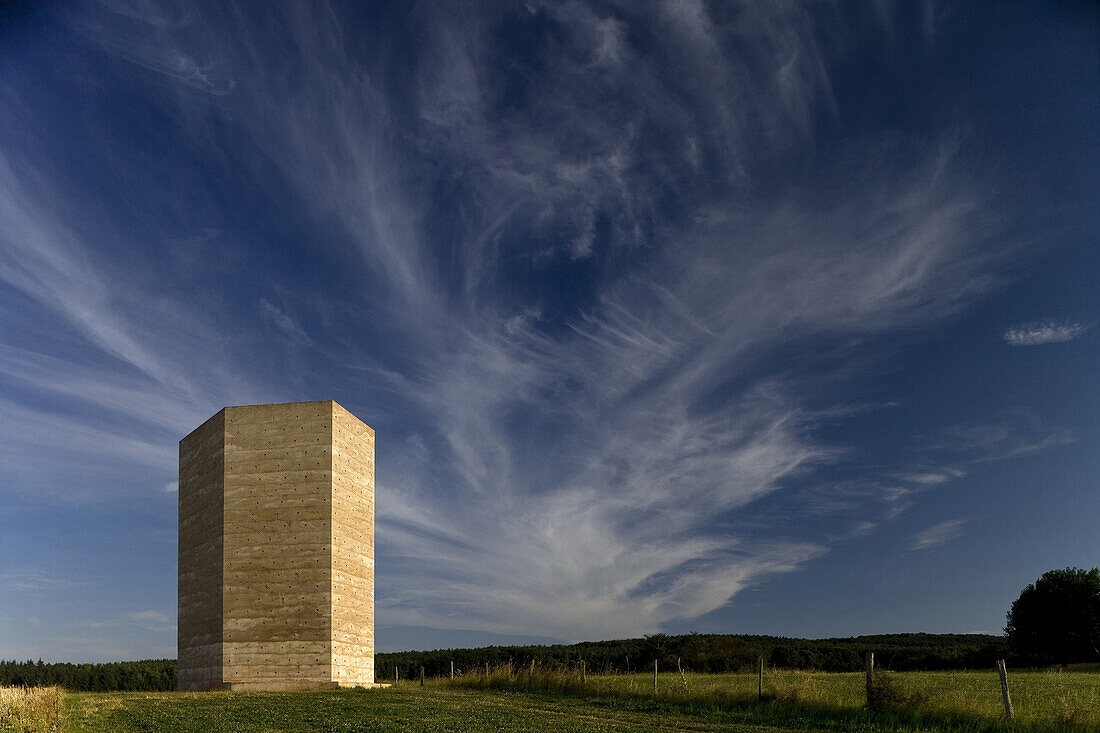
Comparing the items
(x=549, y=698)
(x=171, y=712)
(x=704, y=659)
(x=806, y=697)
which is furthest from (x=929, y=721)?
(x=704, y=659)

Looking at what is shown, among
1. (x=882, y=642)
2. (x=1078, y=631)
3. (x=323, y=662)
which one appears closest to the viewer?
(x=323, y=662)

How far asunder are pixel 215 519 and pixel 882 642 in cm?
6662

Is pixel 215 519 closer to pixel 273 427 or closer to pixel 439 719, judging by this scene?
pixel 273 427

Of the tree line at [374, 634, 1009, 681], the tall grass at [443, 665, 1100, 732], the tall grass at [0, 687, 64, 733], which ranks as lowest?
the tree line at [374, 634, 1009, 681]

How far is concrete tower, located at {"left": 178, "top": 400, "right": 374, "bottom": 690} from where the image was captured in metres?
26.8

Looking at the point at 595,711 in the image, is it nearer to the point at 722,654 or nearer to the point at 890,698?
the point at 890,698

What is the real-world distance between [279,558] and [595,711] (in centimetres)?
1384

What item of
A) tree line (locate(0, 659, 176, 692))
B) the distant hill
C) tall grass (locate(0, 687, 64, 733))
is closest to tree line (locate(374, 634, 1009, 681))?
the distant hill

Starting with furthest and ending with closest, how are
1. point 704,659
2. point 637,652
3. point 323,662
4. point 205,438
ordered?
point 637,652, point 704,659, point 205,438, point 323,662

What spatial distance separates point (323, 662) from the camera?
26531 mm

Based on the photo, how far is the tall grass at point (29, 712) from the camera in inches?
583

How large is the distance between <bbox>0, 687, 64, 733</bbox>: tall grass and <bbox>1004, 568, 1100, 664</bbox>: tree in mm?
57548

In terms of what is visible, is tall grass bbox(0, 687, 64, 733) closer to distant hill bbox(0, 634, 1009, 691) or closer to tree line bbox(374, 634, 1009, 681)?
tree line bbox(374, 634, 1009, 681)

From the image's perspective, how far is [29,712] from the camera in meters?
16.1
